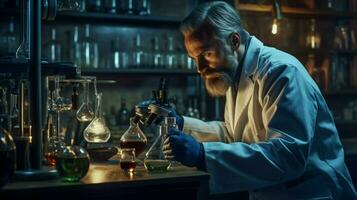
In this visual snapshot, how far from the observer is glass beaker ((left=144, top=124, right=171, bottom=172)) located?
1400 mm

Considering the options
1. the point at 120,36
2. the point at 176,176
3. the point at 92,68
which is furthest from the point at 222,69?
the point at 120,36

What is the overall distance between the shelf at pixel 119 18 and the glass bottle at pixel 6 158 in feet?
7.21

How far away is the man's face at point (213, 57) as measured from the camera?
1.88m

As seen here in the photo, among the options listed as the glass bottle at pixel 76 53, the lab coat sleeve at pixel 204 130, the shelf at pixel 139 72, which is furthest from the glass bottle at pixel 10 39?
the lab coat sleeve at pixel 204 130

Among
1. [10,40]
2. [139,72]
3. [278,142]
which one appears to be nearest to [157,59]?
[139,72]

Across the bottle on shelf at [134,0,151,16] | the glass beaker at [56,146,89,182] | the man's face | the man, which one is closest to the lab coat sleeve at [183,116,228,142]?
the man

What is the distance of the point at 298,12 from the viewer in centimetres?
384

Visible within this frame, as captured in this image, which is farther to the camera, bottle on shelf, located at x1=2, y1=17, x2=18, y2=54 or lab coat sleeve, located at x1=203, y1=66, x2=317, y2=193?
bottle on shelf, located at x1=2, y1=17, x2=18, y2=54

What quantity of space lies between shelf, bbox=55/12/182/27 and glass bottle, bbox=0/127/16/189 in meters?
2.20

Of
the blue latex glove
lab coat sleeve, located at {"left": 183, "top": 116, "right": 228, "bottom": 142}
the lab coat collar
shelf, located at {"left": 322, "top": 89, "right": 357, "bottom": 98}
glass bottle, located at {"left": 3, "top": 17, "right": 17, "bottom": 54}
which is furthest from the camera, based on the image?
shelf, located at {"left": 322, "top": 89, "right": 357, "bottom": 98}

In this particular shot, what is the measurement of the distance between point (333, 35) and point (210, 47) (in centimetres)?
241

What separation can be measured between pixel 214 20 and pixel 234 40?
105 mm

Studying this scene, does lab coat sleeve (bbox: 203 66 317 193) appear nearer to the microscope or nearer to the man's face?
the microscope

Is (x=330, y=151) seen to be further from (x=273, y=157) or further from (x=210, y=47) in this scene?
(x=210, y=47)
